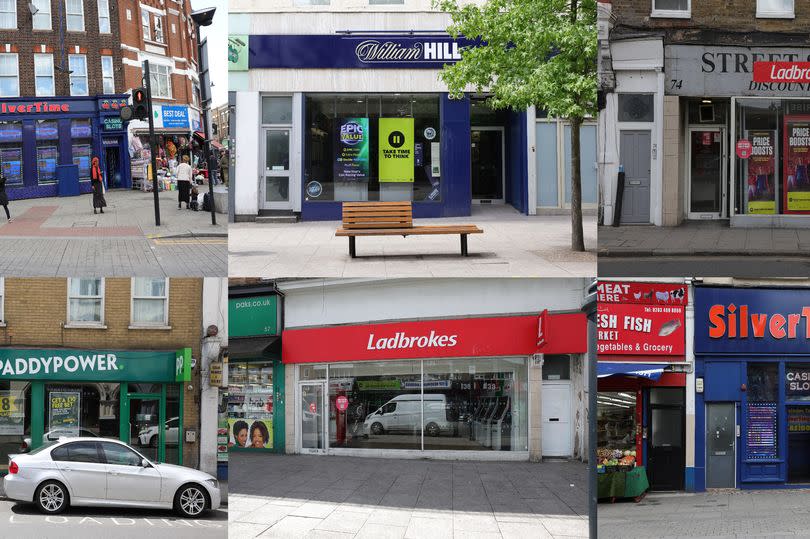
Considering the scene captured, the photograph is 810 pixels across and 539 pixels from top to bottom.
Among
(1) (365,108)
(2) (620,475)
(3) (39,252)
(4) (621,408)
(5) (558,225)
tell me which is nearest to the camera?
(2) (620,475)

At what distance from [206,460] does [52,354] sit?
1224mm

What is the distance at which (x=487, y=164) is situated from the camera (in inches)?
599

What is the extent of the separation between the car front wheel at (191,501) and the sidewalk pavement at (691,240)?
3.59 meters

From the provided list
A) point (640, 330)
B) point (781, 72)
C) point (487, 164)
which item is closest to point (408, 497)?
point (640, 330)

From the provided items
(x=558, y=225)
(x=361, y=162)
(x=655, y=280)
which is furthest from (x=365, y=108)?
(x=655, y=280)

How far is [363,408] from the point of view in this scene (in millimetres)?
4559

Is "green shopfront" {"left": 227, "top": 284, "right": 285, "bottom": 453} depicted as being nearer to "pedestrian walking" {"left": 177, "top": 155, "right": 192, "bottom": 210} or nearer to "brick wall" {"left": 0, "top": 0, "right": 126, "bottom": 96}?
"pedestrian walking" {"left": 177, "top": 155, "right": 192, "bottom": 210}

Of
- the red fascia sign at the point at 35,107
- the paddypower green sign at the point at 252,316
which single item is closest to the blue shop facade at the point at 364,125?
the red fascia sign at the point at 35,107

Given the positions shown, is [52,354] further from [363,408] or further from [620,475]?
[620,475]

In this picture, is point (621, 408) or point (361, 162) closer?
point (621, 408)

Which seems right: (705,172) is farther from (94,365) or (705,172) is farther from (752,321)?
(94,365)

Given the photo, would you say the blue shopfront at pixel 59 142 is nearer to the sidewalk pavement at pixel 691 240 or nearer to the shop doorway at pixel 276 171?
the shop doorway at pixel 276 171

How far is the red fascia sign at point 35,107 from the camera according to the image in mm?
9625

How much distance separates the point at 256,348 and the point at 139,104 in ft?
17.5
